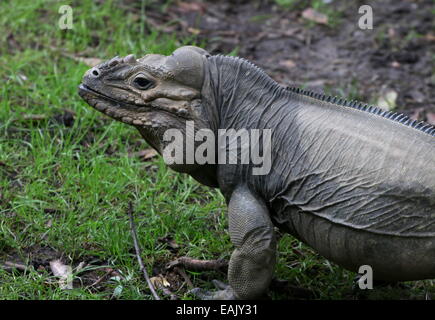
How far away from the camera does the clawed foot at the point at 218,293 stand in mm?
5430

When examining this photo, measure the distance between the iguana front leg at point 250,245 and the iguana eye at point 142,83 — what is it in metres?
1.03

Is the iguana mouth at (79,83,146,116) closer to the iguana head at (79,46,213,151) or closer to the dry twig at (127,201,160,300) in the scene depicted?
the iguana head at (79,46,213,151)

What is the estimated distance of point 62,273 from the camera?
5730mm

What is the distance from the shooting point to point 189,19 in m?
10.4

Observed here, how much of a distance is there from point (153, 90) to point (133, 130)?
2.47m

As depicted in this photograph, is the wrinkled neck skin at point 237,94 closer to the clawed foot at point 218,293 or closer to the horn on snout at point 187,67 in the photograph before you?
the horn on snout at point 187,67

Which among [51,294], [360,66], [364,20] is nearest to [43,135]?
[51,294]

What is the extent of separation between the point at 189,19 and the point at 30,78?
9.85ft

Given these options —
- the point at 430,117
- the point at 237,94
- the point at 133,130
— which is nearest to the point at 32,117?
the point at 133,130

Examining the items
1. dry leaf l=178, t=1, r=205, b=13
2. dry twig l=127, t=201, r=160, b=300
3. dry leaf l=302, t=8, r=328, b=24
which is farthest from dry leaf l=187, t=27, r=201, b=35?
dry twig l=127, t=201, r=160, b=300

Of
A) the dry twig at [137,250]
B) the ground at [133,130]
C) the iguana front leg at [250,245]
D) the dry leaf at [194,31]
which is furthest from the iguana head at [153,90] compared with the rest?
the dry leaf at [194,31]

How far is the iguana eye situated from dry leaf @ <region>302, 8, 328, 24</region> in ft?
19.6

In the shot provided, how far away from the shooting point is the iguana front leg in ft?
16.9

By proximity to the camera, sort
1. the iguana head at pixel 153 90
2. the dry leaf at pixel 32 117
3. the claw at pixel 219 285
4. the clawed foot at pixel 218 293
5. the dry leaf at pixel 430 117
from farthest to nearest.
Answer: the dry leaf at pixel 430 117, the dry leaf at pixel 32 117, the claw at pixel 219 285, the clawed foot at pixel 218 293, the iguana head at pixel 153 90
